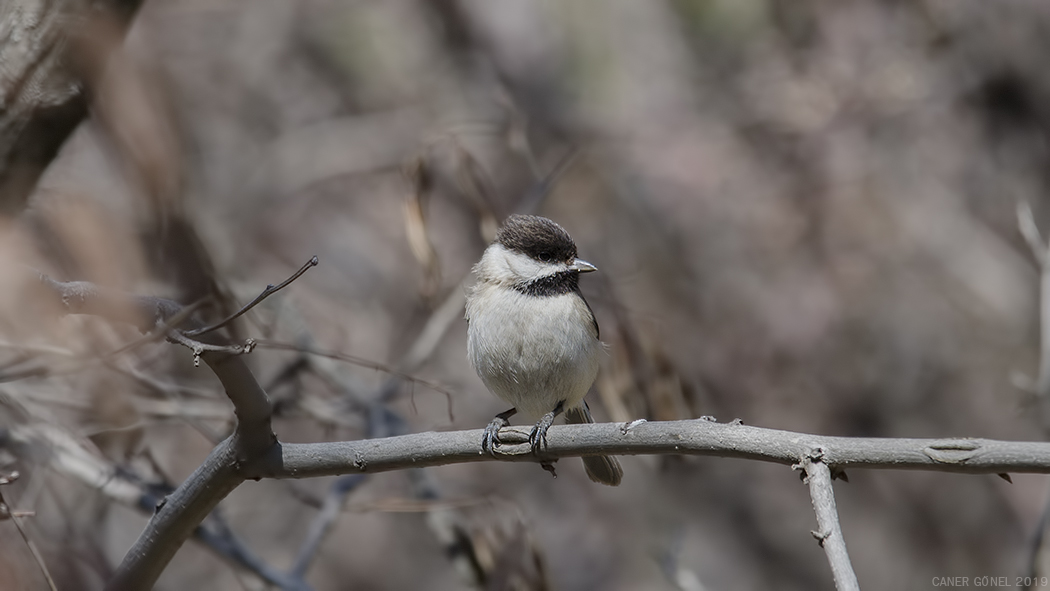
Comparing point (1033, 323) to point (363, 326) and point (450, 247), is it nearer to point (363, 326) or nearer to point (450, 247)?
point (450, 247)

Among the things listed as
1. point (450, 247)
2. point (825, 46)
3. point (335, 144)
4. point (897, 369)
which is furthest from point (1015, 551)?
point (335, 144)

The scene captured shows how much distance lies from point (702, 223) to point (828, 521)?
5614 millimetres

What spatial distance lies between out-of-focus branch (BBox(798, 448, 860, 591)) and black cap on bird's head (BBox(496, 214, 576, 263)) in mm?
1924

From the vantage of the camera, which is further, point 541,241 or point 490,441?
point 541,241

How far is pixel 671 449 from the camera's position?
2.06m

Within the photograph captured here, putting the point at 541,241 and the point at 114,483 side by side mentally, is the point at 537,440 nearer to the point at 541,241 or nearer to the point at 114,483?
the point at 541,241

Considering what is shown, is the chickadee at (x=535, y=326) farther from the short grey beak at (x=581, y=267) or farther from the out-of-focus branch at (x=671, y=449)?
the out-of-focus branch at (x=671, y=449)

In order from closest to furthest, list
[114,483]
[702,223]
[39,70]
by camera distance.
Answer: [39,70] < [114,483] < [702,223]

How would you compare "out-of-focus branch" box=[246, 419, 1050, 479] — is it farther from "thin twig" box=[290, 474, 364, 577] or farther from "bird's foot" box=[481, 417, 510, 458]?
"thin twig" box=[290, 474, 364, 577]

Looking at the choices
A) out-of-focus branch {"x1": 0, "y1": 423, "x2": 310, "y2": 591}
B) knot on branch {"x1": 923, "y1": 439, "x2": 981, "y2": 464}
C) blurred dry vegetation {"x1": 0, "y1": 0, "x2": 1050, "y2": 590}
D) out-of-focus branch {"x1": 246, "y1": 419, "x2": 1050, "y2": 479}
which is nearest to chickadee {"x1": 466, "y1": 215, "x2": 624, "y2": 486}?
out-of-focus branch {"x1": 246, "y1": 419, "x2": 1050, "y2": 479}

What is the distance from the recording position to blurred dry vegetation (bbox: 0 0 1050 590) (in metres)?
6.52

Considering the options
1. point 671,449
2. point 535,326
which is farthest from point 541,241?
point 671,449

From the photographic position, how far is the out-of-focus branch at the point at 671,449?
5.95ft

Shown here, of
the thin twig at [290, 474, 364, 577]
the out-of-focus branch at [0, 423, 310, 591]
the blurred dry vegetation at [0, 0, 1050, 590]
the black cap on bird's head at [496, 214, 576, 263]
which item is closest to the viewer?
→ the out-of-focus branch at [0, 423, 310, 591]
